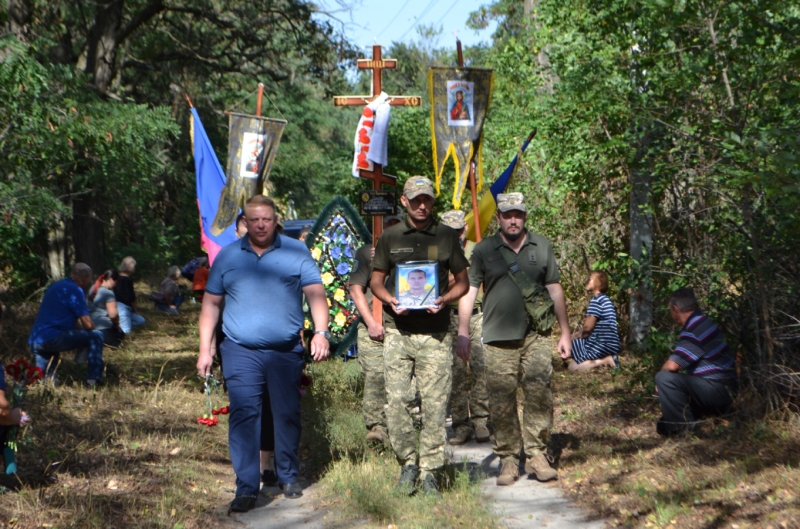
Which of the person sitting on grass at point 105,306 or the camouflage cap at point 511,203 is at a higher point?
the camouflage cap at point 511,203

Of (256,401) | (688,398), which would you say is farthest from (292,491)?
(688,398)

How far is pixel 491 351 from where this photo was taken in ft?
22.9

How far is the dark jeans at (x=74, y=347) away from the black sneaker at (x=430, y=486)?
579cm

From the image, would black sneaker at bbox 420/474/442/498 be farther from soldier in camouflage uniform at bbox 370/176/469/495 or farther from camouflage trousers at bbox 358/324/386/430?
camouflage trousers at bbox 358/324/386/430

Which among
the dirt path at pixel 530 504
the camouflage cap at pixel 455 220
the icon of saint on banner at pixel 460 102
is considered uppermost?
the icon of saint on banner at pixel 460 102

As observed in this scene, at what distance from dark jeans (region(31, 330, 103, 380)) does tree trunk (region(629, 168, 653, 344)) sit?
6067 millimetres

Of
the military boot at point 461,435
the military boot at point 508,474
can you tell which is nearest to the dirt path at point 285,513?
the military boot at point 508,474

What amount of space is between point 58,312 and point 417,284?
6.29m

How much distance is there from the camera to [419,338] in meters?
6.49

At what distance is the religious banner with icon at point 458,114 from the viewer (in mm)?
10180

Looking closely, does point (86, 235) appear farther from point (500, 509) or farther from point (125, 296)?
point (500, 509)

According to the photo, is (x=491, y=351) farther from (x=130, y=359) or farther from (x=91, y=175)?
(x=91, y=175)

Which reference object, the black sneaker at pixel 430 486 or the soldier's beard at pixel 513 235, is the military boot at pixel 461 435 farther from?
the soldier's beard at pixel 513 235

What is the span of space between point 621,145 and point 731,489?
3.93 m
